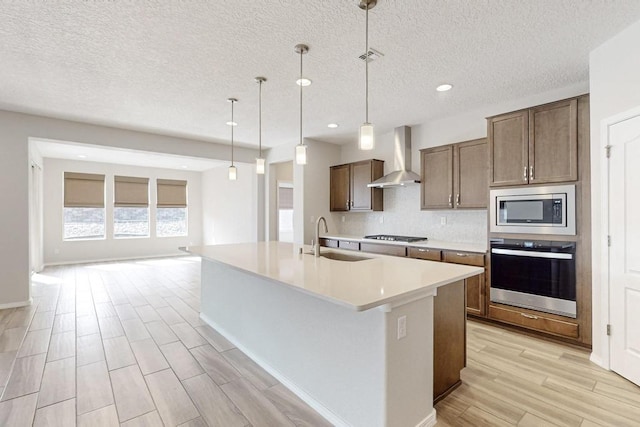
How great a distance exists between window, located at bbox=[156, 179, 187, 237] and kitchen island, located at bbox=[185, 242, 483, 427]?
24.6 feet

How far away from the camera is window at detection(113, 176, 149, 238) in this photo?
8312 millimetres

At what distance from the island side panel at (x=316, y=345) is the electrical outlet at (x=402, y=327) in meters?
0.12

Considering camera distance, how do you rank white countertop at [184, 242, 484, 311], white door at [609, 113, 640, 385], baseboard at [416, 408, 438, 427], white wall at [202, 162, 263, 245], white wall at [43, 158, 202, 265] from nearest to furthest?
white countertop at [184, 242, 484, 311], baseboard at [416, 408, 438, 427], white door at [609, 113, 640, 385], white wall at [43, 158, 202, 265], white wall at [202, 162, 263, 245]

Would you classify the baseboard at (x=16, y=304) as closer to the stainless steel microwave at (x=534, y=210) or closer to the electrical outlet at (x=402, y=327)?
the electrical outlet at (x=402, y=327)

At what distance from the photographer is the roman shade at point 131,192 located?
8281 mm

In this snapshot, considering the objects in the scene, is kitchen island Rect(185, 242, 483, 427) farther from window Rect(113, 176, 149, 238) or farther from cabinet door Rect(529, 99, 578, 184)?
window Rect(113, 176, 149, 238)

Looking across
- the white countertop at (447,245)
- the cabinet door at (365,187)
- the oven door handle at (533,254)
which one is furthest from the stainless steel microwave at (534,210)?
the cabinet door at (365,187)

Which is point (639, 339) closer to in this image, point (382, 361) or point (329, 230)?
point (382, 361)

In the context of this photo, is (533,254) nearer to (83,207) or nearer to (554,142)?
(554,142)

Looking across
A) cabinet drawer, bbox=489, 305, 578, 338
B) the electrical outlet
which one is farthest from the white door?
the electrical outlet

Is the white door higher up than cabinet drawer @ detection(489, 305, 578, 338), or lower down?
higher up

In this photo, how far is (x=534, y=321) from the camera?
3.09 meters

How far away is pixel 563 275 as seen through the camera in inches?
115

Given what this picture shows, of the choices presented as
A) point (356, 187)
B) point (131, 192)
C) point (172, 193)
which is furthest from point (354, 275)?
point (172, 193)
